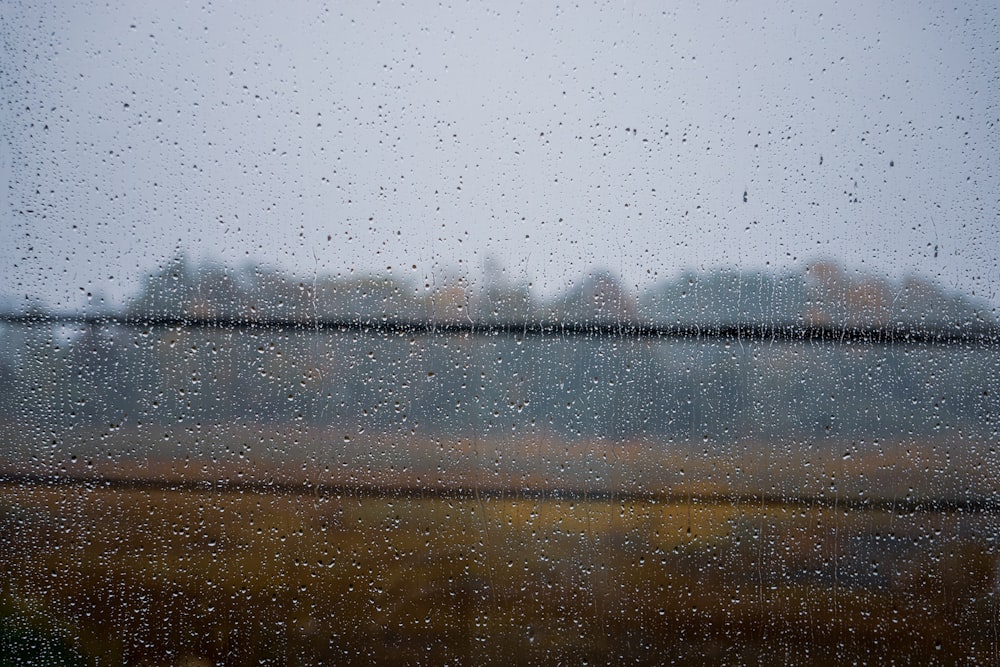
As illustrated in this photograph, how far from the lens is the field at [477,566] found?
105 centimetres

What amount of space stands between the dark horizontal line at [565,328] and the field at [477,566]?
0.18 meters

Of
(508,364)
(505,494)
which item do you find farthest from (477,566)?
(508,364)

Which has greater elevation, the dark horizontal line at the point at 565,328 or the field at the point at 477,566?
the dark horizontal line at the point at 565,328

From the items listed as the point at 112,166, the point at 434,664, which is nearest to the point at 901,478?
the point at 434,664

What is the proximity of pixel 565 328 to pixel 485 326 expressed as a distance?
125 millimetres

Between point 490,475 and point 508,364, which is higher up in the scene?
point 508,364

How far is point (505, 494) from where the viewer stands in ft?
3.50

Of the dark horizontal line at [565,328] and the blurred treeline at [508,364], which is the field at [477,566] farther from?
the dark horizontal line at [565,328]

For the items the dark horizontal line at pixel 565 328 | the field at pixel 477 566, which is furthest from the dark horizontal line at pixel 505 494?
the dark horizontal line at pixel 565 328

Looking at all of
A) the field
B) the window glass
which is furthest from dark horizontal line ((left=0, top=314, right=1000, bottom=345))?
the field

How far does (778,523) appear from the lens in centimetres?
106

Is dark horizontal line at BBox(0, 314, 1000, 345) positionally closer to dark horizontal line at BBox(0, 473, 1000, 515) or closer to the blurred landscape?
the blurred landscape

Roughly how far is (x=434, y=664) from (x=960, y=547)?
0.83 meters

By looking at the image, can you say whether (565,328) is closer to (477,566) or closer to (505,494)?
(505,494)
